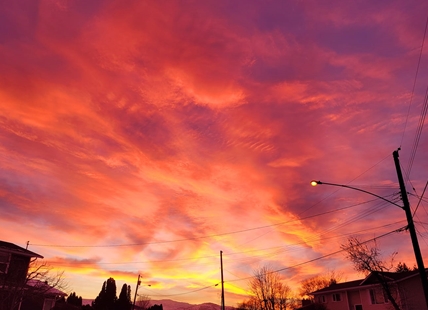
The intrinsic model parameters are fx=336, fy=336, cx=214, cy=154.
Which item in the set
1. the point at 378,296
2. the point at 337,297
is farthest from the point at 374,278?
the point at 337,297

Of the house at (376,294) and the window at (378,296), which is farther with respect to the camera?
the window at (378,296)

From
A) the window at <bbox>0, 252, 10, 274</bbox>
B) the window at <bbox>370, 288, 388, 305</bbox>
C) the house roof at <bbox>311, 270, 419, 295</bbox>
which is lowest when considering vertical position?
the window at <bbox>370, 288, 388, 305</bbox>

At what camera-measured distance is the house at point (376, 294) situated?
4128cm

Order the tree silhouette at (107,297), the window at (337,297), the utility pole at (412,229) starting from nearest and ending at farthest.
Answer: the utility pole at (412,229) → the window at (337,297) → the tree silhouette at (107,297)

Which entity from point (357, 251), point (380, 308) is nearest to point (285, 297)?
point (380, 308)

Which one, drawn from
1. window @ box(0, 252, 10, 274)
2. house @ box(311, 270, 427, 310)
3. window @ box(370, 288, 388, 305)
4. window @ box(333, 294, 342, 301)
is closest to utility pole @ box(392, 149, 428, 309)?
house @ box(311, 270, 427, 310)

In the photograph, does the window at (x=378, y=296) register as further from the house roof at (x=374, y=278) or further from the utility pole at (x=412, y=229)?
the utility pole at (x=412, y=229)

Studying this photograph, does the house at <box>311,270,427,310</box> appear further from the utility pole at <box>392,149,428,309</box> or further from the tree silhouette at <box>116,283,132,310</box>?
the tree silhouette at <box>116,283,132,310</box>

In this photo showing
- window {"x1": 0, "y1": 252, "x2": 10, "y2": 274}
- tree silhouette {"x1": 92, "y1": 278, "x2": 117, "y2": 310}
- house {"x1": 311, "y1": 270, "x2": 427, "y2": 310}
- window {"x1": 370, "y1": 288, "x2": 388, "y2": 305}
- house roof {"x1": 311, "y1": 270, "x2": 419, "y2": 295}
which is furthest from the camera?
tree silhouette {"x1": 92, "y1": 278, "x2": 117, "y2": 310}

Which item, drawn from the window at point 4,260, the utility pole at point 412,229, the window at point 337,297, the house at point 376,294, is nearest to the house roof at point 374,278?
the house at point 376,294

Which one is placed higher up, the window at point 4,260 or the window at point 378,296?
the window at point 4,260

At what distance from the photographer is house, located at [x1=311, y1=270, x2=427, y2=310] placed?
1625 inches

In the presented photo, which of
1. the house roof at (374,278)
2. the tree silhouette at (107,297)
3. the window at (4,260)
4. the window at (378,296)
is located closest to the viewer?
the window at (4,260)

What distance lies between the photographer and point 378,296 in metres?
45.8
